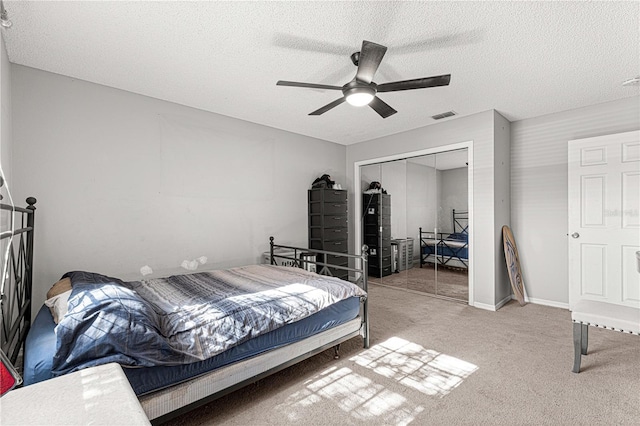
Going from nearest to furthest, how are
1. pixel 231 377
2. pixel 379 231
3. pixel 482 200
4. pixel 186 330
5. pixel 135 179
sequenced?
1. pixel 186 330
2. pixel 231 377
3. pixel 135 179
4. pixel 482 200
5. pixel 379 231

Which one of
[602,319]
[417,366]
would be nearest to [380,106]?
[417,366]

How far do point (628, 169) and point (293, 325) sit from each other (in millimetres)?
4051

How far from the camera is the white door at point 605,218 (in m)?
3.38

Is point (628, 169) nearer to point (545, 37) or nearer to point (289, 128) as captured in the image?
point (545, 37)

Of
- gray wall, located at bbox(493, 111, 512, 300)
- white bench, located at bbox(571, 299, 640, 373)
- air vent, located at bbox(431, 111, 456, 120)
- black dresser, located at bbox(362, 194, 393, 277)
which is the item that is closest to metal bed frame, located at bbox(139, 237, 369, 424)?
white bench, located at bbox(571, 299, 640, 373)

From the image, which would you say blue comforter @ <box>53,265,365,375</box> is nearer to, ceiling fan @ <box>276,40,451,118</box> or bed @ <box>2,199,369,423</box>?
bed @ <box>2,199,369,423</box>

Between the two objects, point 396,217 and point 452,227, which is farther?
point 396,217

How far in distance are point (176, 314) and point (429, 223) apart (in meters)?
3.70

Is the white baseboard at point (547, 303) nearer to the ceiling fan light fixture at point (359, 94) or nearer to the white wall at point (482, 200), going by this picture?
the white wall at point (482, 200)

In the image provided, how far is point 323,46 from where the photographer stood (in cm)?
241

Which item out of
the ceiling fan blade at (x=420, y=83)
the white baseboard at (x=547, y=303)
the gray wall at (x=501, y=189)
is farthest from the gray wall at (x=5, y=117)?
the white baseboard at (x=547, y=303)

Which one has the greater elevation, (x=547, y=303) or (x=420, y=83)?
(x=420, y=83)

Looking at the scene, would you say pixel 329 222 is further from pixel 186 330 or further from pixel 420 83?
pixel 186 330

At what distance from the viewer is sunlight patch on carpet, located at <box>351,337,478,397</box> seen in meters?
2.21
